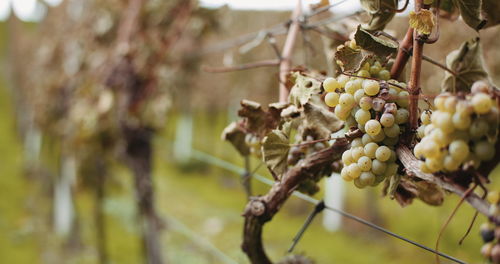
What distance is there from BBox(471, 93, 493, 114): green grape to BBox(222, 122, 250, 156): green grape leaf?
0.51 m

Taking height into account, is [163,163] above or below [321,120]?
below

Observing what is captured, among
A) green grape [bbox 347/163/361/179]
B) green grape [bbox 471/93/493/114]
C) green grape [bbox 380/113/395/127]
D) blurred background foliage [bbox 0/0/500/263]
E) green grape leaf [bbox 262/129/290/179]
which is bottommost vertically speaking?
blurred background foliage [bbox 0/0/500/263]

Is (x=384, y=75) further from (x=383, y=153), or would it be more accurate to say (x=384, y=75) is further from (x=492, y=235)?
(x=492, y=235)

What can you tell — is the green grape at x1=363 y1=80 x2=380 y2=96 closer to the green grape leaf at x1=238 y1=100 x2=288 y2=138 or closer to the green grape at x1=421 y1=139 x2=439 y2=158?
the green grape at x1=421 y1=139 x2=439 y2=158

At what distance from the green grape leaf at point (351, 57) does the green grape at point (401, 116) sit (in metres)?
0.09

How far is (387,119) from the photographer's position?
546mm

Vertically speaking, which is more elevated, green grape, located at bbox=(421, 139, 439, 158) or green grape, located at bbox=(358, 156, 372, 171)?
green grape, located at bbox=(421, 139, 439, 158)

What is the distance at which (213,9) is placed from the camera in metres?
2.33

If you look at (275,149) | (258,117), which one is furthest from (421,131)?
(258,117)

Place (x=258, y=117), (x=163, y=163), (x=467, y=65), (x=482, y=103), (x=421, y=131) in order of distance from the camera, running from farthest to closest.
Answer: (x=163, y=163)
(x=258, y=117)
(x=467, y=65)
(x=421, y=131)
(x=482, y=103)

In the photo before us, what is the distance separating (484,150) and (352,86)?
0.62 feet

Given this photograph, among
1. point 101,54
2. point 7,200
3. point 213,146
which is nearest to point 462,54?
point 101,54

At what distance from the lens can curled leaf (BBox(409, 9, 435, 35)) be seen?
0.54 m

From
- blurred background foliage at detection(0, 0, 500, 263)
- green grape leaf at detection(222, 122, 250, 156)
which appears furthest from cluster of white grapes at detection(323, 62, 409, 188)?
blurred background foliage at detection(0, 0, 500, 263)
